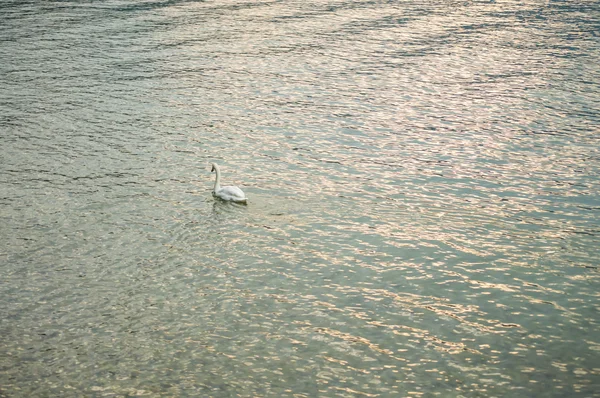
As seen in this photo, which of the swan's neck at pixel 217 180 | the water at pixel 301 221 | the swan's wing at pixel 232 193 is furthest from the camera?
the swan's neck at pixel 217 180

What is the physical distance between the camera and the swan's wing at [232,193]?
19078 mm

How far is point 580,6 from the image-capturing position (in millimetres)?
46281

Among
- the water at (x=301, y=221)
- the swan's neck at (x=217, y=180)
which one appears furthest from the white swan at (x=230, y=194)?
the water at (x=301, y=221)

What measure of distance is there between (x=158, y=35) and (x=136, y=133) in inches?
609

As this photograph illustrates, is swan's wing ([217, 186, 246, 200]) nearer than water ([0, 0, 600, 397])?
No

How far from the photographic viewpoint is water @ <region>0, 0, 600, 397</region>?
13031 mm

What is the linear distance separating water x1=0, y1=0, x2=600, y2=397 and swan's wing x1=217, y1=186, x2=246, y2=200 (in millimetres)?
310

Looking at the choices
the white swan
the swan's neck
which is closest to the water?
the white swan

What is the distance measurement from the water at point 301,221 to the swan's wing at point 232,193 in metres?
0.31

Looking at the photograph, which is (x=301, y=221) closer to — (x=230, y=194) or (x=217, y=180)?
(x=230, y=194)

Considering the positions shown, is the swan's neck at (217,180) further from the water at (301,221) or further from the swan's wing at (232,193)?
the water at (301,221)

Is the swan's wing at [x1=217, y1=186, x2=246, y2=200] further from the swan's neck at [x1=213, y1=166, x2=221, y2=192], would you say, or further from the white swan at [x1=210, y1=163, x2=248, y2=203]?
the swan's neck at [x1=213, y1=166, x2=221, y2=192]

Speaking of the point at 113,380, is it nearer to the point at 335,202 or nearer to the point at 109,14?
the point at 335,202

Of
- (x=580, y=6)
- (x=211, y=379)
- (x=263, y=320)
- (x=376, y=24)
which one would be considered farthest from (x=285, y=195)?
(x=580, y=6)
